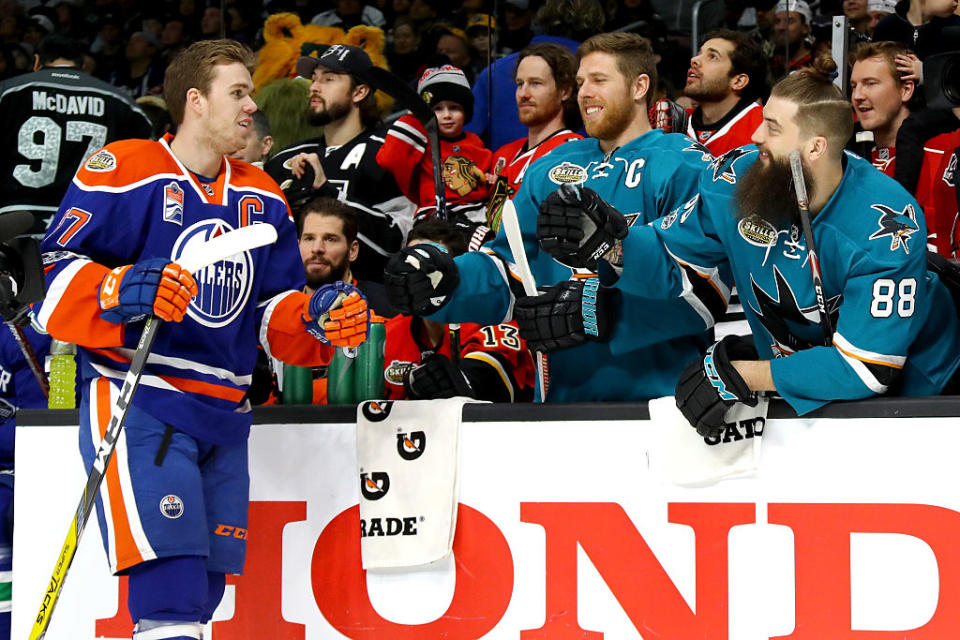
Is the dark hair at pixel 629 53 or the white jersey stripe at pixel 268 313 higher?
the dark hair at pixel 629 53

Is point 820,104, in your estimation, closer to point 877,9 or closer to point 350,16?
point 877,9

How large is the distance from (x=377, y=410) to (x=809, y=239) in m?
1.13

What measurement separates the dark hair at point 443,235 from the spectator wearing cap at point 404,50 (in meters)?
1.77

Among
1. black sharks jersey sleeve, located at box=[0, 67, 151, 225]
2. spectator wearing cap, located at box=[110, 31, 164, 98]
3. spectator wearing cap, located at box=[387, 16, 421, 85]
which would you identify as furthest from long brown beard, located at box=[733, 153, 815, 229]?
spectator wearing cap, located at box=[110, 31, 164, 98]

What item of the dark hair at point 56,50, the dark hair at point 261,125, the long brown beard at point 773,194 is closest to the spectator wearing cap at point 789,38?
the dark hair at point 261,125

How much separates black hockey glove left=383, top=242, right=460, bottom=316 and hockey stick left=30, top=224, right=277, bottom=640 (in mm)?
488

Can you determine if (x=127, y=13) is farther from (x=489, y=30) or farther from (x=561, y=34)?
(x=561, y=34)

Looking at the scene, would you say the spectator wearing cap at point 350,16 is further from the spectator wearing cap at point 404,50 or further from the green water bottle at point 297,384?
the green water bottle at point 297,384

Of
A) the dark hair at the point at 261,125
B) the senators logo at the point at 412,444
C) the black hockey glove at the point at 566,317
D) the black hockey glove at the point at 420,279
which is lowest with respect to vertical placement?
the senators logo at the point at 412,444

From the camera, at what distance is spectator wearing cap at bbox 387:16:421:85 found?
550 centimetres

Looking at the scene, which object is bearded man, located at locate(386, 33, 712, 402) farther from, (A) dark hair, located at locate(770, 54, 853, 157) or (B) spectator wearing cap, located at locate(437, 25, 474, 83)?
(B) spectator wearing cap, located at locate(437, 25, 474, 83)

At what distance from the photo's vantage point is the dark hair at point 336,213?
4051mm

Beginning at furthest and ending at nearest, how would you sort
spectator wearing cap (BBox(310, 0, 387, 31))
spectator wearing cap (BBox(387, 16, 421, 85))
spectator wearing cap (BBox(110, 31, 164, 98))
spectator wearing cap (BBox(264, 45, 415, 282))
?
spectator wearing cap (BBox(110, 31, 164, 98)), spectator wearing cap (BBox(310, 0, 387, 31)), spectator wearing cap (BBox(387, 16, 421, 85)), spectator wearing cap (BBox(264, 45, 415, 282))

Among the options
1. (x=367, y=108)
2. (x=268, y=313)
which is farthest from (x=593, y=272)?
(x=367, y=108)
